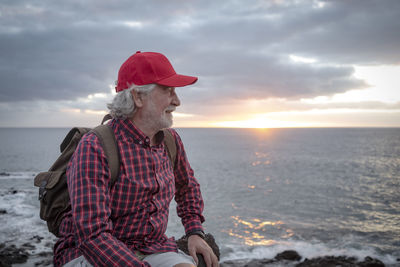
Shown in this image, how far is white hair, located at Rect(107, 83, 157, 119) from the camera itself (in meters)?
2.55

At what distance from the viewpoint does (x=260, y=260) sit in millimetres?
10766

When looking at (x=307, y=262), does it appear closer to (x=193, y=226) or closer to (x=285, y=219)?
(x=285, y=219)

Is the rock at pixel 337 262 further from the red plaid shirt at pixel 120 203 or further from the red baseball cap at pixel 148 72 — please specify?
the red baseball cap at pixel 148 72

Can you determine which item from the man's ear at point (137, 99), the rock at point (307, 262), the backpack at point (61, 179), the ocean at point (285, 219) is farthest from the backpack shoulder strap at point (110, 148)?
the ocean at point (285, 219)

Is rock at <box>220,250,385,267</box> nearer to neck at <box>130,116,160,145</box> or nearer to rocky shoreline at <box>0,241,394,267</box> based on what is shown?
rocky shoreline at <box>0,241,394,267</box>

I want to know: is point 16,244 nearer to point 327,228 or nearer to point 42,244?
point 42,244

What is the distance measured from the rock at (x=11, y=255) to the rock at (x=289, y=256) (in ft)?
28.3

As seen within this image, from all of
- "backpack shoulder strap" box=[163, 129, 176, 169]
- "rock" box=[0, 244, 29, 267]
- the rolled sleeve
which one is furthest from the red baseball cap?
"rock" box=[0, 244, 29, 267]

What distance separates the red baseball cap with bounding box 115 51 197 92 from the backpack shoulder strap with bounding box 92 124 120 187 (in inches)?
18.5

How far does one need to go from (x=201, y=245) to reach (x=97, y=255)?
110 centimetres

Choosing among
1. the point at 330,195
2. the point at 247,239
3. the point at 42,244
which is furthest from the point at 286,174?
the point at 42,244

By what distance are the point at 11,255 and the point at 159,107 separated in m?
9.08

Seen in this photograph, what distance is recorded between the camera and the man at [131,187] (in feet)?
6.86

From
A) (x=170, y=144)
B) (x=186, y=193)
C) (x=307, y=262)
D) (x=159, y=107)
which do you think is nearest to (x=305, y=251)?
(x=307, y=262)
